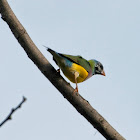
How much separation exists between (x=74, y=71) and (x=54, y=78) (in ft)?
5.55

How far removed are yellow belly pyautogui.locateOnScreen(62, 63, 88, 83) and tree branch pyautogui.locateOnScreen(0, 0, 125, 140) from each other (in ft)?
5.08

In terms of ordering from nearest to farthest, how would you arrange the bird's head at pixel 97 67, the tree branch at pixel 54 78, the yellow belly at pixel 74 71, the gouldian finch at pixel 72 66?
the tree branch at pixel 54 78
the gouldian finch at pixel 72 66
the yellow belly at pixel 74 71
the bird's head at pixel 97 67

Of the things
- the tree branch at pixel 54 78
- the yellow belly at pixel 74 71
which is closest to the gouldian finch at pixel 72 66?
the yellow belly at pixel 74 71

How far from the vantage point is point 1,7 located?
3.58 m

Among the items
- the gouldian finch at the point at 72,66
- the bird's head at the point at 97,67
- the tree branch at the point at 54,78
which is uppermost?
the bird's head at the point at 97,67

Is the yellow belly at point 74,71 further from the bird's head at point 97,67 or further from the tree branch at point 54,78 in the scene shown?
the tree branch at point 54,78

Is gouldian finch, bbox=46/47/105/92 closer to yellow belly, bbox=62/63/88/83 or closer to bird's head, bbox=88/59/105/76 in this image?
yellow belly, bbox=62/63/88/83

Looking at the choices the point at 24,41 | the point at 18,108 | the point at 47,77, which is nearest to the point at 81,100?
the point at 47,77

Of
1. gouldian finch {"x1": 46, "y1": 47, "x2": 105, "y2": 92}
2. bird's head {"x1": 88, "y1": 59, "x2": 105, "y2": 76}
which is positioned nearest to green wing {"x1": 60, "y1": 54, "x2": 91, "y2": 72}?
gouldian finch {"x1": 46, "y1": 47, "x2": 105, "y2": 92}

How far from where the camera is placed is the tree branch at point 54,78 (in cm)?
349

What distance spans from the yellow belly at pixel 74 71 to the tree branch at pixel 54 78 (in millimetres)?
1549

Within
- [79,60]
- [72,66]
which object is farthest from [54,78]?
[79,60]

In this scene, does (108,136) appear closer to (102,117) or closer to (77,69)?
(102,117)

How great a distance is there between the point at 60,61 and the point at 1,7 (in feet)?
5.95
